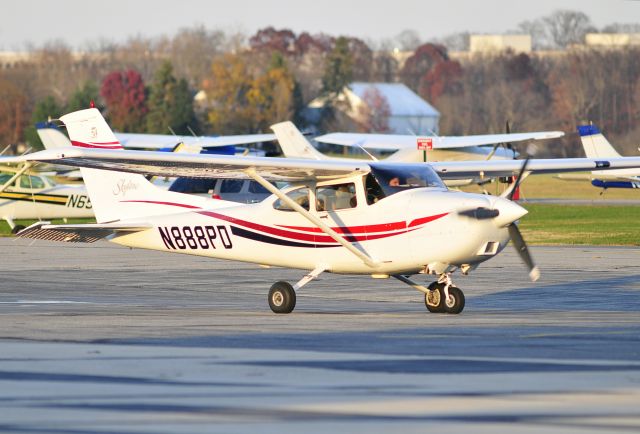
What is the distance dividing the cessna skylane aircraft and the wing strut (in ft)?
0.05

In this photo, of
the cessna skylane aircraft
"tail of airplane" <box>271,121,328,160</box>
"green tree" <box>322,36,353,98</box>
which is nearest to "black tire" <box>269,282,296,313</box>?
the cessna skylane aircraft

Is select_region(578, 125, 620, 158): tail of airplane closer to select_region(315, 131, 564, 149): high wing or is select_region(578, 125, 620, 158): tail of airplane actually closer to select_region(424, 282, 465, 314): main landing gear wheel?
select_region(315, 131, 564, 149): high wing

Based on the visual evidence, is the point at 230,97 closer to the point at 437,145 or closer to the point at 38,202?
the point at 437,145

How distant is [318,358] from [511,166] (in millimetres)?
7628

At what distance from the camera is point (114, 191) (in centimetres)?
1775

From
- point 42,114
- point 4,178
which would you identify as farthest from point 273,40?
point 4,178

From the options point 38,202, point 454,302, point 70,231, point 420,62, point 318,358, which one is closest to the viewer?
point 318,358

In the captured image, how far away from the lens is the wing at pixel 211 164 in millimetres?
15039

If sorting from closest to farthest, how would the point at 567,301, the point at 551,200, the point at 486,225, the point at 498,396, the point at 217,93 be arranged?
the point at 498,396 < the point at 486,225 < the point at 567,301 < the point at 551,200 < the point at 217,93

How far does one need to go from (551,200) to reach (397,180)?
125 feet

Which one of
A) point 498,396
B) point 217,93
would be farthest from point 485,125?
point 498,396

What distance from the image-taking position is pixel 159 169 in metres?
16.0

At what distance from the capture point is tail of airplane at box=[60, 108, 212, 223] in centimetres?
1744

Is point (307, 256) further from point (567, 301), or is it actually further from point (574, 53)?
point (574, 53)
